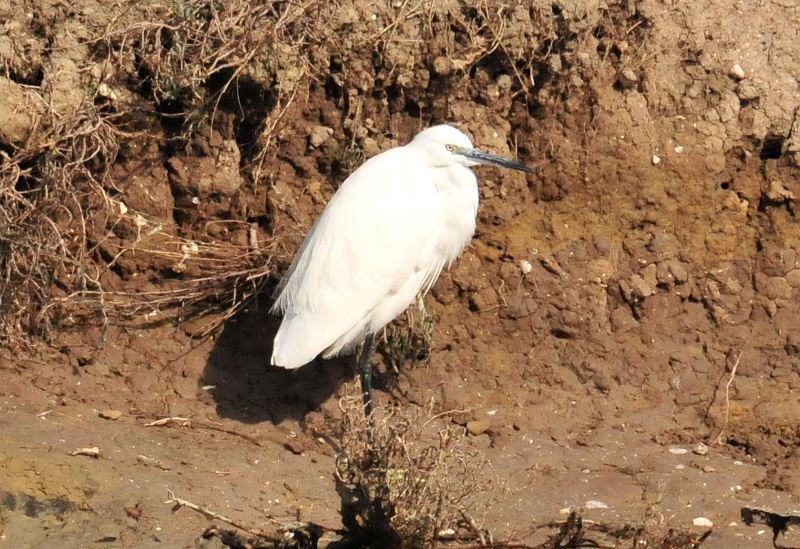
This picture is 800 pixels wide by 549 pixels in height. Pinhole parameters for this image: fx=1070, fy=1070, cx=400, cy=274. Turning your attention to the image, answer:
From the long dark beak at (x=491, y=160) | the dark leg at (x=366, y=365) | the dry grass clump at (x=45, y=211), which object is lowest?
the dark leg at (x=366, y=365)

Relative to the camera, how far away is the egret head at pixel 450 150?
4234 mm

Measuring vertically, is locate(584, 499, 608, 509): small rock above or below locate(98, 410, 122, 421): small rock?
below

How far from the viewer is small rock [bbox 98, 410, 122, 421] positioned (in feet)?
14.4

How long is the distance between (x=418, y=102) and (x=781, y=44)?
173cm

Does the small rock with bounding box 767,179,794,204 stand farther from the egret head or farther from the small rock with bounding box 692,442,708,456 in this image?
the egret head

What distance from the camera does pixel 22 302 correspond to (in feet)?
15.0

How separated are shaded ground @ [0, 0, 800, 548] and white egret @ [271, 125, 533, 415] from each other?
1.62 ft

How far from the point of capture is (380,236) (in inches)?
169

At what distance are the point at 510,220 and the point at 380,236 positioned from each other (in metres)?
0.90

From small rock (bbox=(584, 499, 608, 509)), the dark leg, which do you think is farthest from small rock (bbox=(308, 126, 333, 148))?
small rock (bbox=(584, 499, 608, 509))

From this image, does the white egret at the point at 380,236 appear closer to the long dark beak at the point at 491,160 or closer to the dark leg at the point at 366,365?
the long dark beak at the point at 491,160

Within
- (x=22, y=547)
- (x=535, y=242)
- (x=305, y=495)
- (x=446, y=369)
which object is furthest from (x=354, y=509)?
(x=535, y=242)

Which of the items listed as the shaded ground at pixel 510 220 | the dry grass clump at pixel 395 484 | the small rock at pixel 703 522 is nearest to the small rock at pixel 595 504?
the shaded ground at pixel 510 220

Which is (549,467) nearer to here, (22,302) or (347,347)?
(347,347)
